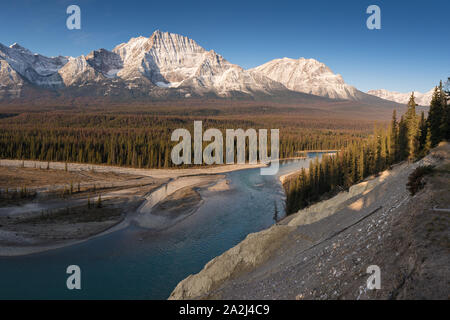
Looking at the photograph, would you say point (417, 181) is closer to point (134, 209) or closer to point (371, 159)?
point (371, 159)

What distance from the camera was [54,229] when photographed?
45.4 metres

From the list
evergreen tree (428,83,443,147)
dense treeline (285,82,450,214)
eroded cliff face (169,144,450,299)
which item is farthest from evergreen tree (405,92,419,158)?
eroded cliff face (169,144,450,299)

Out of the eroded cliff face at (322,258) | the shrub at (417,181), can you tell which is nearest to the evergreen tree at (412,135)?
the eroded cliff face at (322,258)

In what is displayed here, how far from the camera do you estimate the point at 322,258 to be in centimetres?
1752

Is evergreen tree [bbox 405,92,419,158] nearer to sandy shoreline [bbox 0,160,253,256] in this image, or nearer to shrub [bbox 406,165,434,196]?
shrub [bbox 406,165,434,196]

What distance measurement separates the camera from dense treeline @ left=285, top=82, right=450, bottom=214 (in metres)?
49.9

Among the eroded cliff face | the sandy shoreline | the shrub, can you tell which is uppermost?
the shrub

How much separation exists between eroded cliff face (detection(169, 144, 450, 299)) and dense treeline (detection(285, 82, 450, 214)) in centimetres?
2753

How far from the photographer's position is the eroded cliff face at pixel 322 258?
12.9 m

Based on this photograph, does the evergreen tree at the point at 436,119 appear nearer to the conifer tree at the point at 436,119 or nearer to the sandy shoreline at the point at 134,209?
the conifer tree at the point at 436,119

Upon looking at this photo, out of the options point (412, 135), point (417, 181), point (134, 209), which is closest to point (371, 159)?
point (412, 135)

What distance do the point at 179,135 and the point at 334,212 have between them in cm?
13204
